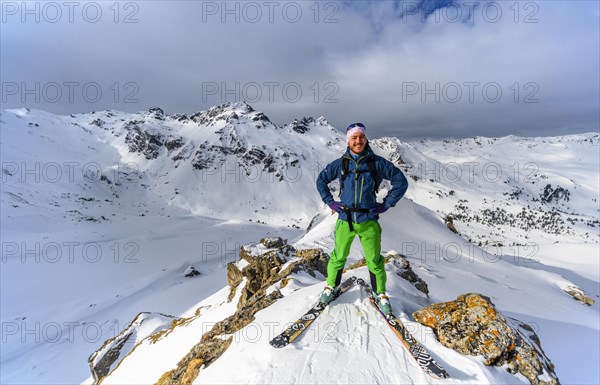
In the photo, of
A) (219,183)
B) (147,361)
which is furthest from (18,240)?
(219,183)

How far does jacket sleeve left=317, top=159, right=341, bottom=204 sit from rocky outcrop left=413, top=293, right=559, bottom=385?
3798 millimetres

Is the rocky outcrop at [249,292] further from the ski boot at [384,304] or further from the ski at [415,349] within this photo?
the ski at [415,349]

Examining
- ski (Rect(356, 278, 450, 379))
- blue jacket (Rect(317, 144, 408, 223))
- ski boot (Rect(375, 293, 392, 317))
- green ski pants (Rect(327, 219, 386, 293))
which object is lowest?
ski (Rect(356, 278, 450, 379))

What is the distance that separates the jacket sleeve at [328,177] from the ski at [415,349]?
122 inches

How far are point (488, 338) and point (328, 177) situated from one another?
16.4ft

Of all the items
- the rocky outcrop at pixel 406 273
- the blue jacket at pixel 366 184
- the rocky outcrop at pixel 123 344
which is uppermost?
the blue jacket at pixel 366 184

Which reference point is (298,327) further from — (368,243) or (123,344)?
(123,344)

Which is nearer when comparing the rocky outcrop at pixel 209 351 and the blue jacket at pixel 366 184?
the rocky outcrop at pixel 209 351

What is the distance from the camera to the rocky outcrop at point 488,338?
204 inches

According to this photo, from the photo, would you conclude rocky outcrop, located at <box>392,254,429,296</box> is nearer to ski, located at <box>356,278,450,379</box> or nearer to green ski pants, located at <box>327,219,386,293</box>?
green ski pants, located at <box>327,219,386,293</box>

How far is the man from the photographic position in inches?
251

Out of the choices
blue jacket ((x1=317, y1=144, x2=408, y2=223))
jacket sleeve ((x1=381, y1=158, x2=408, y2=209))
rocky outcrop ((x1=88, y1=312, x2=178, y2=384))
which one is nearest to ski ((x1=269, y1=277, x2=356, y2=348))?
blue jacket ((x1=317, y1=144, x2=408, y2=223))

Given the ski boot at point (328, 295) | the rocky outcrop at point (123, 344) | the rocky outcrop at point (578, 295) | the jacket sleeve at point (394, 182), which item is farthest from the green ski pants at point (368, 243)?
the rocky outcrop at point (578, 295)

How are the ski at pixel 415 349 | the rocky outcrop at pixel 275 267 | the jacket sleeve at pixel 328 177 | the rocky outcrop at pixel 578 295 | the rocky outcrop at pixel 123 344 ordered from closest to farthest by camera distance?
the ski at pixel 415 349 < the jacket sleeve at pixel 328 177 < the rocky outcrop at pixel 275 267 < the rocky outcrop at pixel 123 344 < the rocky outcrop at pixel 578 295
